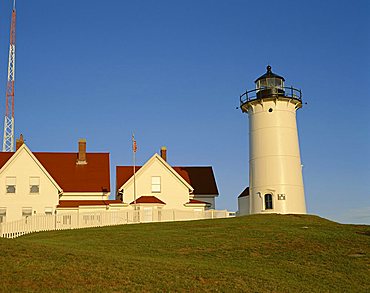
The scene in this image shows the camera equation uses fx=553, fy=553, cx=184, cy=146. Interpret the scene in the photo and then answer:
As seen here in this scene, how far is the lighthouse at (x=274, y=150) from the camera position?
143 ft

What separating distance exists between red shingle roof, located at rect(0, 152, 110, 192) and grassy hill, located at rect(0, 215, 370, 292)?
16.3m

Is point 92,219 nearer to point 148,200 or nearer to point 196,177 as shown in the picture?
point 148,200

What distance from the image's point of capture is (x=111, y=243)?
26547mm

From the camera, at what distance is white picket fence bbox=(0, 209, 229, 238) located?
35.7 meters

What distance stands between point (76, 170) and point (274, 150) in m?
18.8

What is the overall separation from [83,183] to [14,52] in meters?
16.9

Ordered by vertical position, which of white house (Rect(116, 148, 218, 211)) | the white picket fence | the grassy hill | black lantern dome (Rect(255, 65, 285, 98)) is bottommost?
the grassy hill

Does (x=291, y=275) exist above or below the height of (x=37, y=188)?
below

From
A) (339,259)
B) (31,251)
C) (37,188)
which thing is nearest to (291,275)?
(339,259)

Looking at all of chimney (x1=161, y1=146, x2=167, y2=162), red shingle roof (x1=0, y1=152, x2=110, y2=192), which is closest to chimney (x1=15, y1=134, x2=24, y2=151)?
red shingle roof (x1=0, y1=152, x2=110, y2=192)

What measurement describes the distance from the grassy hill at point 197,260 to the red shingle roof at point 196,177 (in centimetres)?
1897

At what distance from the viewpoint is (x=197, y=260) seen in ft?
73.0

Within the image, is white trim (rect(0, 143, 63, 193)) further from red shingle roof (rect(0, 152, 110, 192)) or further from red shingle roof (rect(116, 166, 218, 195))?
red shingle roof (rect(116, 166, 218, 195))

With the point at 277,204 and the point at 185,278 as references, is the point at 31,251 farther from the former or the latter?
the point at 277,204
